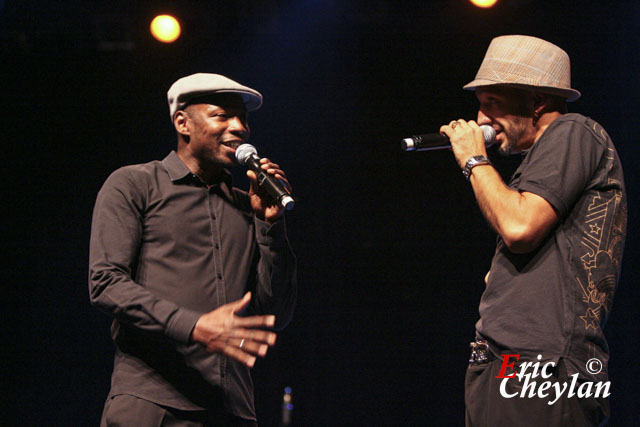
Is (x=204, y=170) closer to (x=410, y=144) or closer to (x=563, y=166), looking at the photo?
(x=410, y=144)

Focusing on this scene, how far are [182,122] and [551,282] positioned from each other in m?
1.48

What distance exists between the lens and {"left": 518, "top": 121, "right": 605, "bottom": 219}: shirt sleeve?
1.77m

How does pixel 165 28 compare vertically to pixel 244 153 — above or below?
above

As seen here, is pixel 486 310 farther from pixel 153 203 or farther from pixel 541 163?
pixel 153 203

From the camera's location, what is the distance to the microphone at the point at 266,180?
6.82ft

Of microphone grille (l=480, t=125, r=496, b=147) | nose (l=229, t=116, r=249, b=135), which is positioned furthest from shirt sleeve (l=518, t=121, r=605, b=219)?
nose (l=229, t=116, r=249, b=135)

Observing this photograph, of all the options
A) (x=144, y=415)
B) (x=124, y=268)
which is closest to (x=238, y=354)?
(x=144, y=415)

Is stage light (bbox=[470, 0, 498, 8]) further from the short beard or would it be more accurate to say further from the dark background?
the short beard

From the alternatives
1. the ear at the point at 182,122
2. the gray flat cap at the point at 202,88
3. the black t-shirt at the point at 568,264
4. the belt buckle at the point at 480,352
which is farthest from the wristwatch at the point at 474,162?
the ear at the point at 182,122

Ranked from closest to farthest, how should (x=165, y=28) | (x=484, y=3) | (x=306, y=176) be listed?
(x=484, y=3), (x=165, y=28), (x=306, y=176)

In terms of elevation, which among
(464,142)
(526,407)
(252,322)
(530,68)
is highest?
(530,68)

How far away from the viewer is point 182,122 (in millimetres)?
2521

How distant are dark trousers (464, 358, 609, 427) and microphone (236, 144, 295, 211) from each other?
0.76 m

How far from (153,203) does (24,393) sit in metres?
2.82
